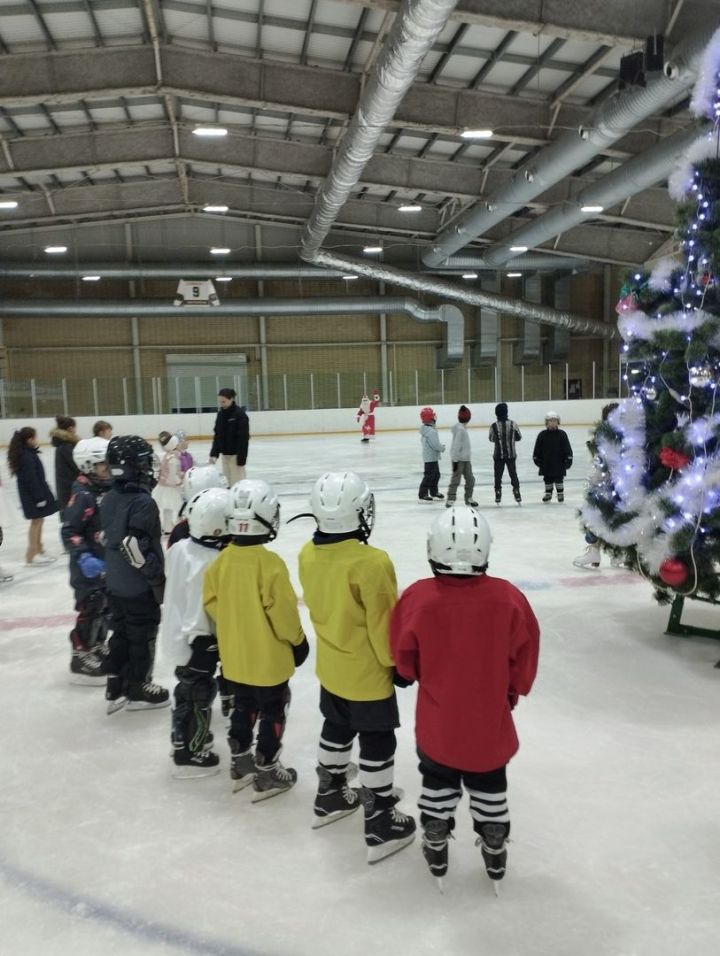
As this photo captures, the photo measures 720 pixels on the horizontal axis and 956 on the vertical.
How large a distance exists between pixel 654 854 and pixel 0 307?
86.1 ft

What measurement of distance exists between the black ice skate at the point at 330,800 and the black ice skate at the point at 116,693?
4.90ft

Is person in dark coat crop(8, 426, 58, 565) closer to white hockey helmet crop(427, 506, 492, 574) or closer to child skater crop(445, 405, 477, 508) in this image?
child skater crop(445, 405, 477, 508)

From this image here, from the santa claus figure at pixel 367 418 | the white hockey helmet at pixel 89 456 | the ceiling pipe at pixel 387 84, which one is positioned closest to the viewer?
the white hockey helmet at pixel 89 456

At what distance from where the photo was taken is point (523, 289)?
2748 centimetres

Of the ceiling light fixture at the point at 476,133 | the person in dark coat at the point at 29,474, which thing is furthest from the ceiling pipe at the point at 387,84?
the person in dark coat at the point at 29,474

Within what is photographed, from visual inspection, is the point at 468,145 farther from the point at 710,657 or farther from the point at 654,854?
the point at 654,854

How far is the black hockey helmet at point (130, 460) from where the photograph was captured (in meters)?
3.43

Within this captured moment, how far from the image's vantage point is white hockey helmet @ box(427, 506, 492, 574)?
2.23 meters

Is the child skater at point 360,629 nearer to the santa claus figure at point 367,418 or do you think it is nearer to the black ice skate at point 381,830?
the black ice skate at point 381,830

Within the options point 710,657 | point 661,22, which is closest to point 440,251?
point 661,22

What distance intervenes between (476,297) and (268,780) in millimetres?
23480

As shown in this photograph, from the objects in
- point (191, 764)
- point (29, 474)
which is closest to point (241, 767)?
point (191, 764)

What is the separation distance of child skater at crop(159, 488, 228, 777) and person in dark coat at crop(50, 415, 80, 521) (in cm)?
334

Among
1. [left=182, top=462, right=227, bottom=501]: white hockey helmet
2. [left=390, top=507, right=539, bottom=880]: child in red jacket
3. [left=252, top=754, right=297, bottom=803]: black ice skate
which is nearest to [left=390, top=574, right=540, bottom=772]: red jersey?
[left=390, top=507, right=539, bottom=880]: child in red jacket
